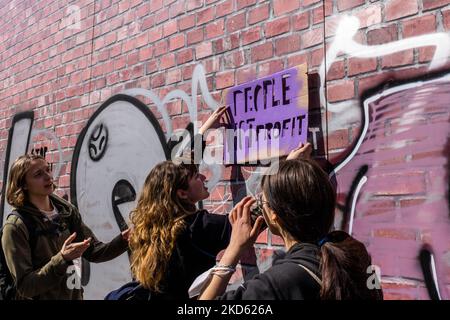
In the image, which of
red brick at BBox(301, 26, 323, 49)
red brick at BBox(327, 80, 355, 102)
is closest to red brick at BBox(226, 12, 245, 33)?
red brick at BBox(301, 26, 323, 49)

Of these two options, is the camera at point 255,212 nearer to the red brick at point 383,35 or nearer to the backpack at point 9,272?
the red brick at point 383,35

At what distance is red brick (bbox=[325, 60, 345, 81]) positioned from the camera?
7.00ft

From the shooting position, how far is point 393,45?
196cm

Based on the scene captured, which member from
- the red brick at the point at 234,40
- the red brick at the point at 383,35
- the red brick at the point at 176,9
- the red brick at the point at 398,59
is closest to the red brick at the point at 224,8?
the red brick at the point at 234,40

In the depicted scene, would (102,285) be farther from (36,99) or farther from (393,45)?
(393,45)

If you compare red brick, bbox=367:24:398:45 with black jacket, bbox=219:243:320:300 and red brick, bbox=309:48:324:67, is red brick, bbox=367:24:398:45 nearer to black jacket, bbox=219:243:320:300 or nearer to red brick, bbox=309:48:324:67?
red brick, bbox=309:48:324:67

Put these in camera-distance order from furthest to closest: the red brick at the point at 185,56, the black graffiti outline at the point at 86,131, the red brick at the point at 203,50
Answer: the black graffiti outline at the point at 86,131 → the red brick at the point at 185,56 → the red brick at the point at 203,50

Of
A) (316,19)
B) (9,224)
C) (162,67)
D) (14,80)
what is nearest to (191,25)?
(162,67)

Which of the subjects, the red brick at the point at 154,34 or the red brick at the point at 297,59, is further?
the red brick at the point at 154,34

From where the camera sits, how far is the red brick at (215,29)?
8.99ft

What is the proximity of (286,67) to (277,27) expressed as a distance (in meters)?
0.22

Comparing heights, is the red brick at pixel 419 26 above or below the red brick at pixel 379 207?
above

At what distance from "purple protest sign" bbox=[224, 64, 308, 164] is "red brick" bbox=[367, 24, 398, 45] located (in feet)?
1.07

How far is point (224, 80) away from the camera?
8.79ft
